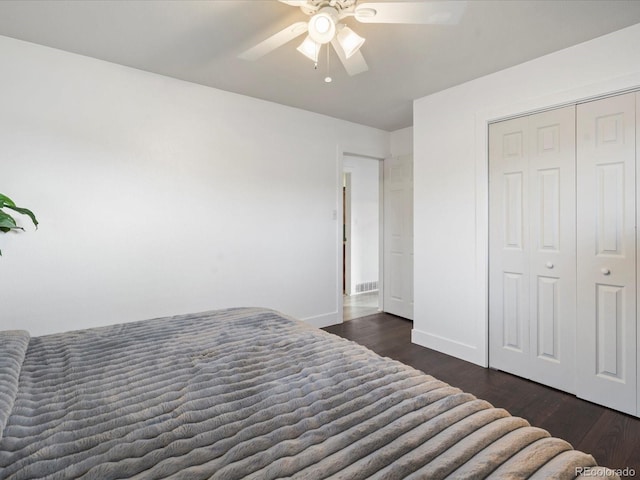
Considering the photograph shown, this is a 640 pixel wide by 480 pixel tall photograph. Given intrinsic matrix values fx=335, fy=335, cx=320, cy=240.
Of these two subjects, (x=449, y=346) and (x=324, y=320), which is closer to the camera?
(x=449, y=346)

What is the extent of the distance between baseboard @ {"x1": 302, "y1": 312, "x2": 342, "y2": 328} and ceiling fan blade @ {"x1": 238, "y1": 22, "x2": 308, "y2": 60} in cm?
269

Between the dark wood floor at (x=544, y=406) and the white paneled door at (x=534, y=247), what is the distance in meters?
0.19

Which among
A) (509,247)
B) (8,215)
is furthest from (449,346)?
(8,215)

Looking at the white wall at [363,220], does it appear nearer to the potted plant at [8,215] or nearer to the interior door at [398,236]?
the interior door at [398,236]

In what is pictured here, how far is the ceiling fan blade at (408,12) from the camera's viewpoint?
5.08ft

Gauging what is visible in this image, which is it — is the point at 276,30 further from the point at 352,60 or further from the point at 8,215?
the point at 8,215

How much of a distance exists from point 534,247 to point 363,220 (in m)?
3.67

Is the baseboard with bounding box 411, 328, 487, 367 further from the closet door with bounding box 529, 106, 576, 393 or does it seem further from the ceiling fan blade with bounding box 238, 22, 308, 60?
the ceiling fan blade with bounding box 238, 22, 308, 60

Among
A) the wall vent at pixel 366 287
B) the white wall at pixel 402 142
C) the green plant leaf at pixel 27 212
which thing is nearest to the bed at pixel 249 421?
the green plant leaf at pixel 27 212

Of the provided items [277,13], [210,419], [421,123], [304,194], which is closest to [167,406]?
[210,419]

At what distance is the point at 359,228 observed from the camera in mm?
6066

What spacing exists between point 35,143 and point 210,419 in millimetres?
2458

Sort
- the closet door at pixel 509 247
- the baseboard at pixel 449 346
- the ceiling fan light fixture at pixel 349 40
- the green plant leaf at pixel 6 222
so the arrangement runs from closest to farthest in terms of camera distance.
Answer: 1. the ceiling fan light fixture at pixel 349 40
2. the green plant leaf at pixel 6 222
3. the closet door at pixel 509 247
4. the baseboard at pixel 449 346

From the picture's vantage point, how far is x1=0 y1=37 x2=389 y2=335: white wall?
7.60 ft
